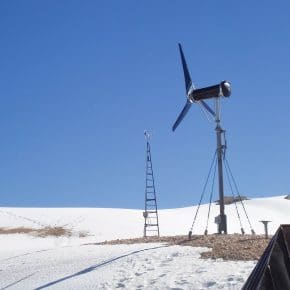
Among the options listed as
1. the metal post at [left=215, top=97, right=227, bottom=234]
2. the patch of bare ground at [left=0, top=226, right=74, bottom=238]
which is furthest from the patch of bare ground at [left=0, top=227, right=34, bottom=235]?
the metal post at [left=215, top=97, right=227, bottom=234]

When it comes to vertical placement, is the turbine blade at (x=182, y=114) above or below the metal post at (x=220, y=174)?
above

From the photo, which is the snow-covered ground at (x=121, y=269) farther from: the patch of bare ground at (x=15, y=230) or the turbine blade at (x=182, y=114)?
the patch of bare ground at (x=15, y=230)

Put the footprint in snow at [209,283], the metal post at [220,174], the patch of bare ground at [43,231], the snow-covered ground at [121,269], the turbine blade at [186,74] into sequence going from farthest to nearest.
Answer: the patch of bare ground at [43,231], the turbine blade at [186,74], the metal post at [220,174], the snow-covered ground at [121,269], the footprint in snow at [209,283]

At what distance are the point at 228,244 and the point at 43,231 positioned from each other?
19485mm

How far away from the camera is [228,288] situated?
1267cm

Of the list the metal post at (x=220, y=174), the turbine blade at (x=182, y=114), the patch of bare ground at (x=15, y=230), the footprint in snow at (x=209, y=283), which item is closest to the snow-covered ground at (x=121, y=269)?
the footprint in snow at (x=209, y=283)

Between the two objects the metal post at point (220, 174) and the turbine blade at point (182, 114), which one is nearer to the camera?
the metal post at point (220, 174)

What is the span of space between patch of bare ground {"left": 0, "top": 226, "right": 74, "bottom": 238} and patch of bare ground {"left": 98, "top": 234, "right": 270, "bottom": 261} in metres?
13.8

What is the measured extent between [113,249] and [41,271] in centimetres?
294

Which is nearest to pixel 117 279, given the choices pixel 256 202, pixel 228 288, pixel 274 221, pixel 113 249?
Result: pixel 228 288

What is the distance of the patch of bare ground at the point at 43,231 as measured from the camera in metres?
34.5

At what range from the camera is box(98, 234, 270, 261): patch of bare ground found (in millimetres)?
15891

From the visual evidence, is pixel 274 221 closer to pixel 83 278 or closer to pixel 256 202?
pixel 256 202

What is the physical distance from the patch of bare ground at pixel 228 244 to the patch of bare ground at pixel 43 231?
13756 millimetres
